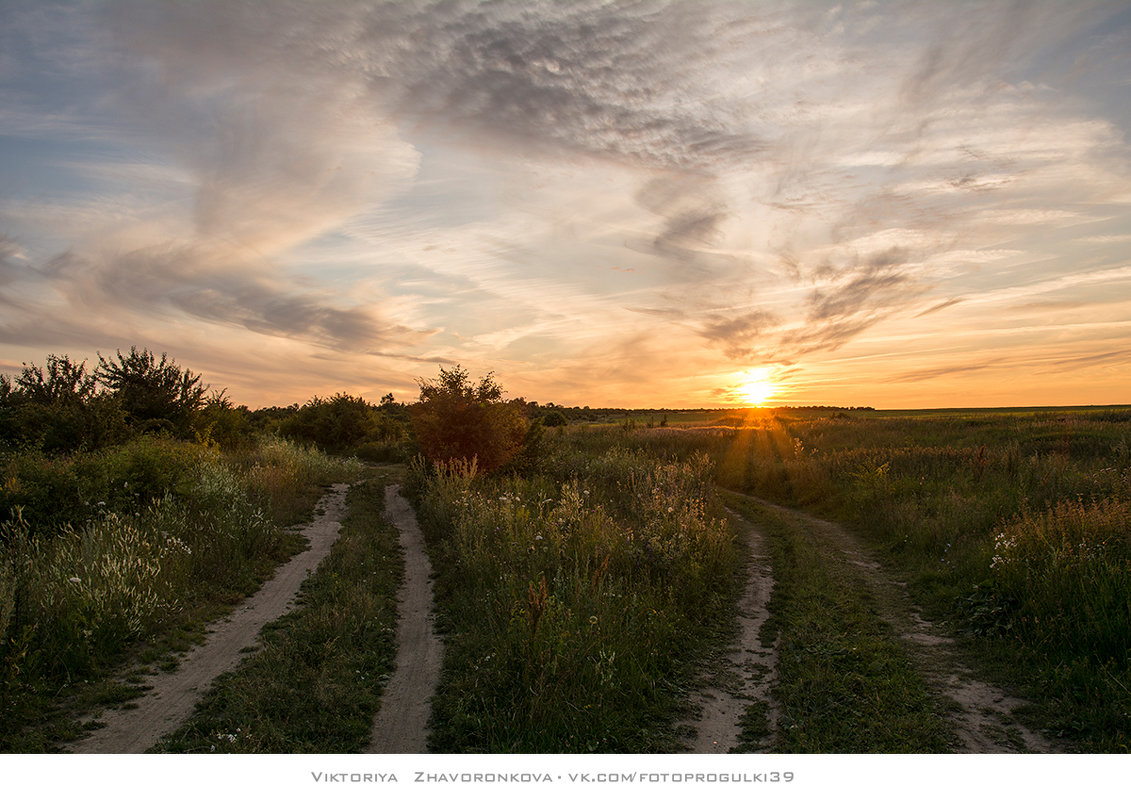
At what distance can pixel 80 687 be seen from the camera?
18.5 feet

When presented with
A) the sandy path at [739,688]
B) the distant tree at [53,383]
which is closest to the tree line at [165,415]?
the distant tree at [53,383]

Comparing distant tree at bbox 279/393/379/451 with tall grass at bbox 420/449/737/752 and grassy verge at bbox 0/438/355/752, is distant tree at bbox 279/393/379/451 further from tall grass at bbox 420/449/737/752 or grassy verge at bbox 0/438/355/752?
tall grass at bbox 420/449/737/752

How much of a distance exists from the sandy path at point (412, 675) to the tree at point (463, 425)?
8360 millimetres

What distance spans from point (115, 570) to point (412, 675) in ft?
14.4

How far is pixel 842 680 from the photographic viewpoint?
5.77 meters

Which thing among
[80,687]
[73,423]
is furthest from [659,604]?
[73,423]

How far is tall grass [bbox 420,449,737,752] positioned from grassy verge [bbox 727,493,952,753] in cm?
101

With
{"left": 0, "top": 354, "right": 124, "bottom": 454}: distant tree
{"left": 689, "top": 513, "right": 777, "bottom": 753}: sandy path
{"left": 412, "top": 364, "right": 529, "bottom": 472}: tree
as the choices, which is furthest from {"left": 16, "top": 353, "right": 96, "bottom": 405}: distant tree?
{"left": 689, "top": 513, "right": 777, "bottom": 753}: sandy path

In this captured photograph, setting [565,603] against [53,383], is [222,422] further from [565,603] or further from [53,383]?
[565,603]

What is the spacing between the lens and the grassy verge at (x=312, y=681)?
4.70 metres

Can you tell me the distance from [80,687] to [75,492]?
6731 millimetres

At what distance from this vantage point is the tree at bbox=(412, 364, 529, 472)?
19.4 m

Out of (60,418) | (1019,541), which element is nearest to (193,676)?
(1019,541)
